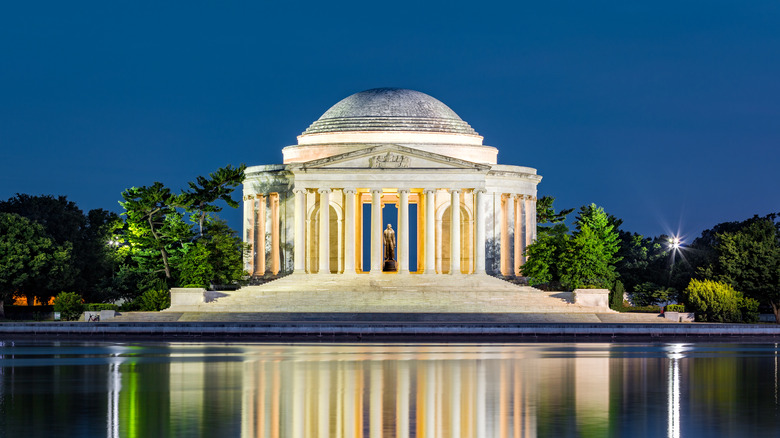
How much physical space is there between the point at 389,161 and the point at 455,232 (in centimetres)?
795

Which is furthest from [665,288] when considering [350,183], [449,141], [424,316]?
[424,316]

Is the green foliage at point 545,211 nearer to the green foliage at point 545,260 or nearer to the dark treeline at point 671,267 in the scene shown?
the dark treeline at point 671,267

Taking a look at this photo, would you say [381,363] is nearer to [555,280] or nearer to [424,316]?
[424,316]

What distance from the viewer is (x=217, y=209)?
10388cm

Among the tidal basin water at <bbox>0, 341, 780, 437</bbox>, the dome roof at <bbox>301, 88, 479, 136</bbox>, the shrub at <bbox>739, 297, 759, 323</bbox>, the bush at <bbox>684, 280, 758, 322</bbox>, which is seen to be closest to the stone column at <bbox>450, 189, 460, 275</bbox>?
the dome roof at <bbox>301, 88, 479, 136</bbox>

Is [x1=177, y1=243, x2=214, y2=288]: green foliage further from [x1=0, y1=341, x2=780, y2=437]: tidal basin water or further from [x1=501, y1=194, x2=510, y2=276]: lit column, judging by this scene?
[x1=0, y1=341, x2=780, y2=437]: tidal basin water

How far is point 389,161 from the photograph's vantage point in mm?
101500

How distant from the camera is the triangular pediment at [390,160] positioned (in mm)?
100812

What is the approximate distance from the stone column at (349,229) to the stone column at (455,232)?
807cm

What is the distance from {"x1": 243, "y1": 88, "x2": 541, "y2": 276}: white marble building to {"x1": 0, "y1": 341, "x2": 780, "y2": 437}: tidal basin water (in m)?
50.6

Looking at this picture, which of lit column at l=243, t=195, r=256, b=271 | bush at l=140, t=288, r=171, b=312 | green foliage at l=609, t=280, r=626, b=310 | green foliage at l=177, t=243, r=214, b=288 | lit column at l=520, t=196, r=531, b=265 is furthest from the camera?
lit column at l=520, t=196, r=531, b=265

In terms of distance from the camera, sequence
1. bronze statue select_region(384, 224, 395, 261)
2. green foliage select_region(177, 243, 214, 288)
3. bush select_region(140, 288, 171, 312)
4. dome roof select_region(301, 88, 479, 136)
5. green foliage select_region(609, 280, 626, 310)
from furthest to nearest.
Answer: dome roof select_region(301, 88, 479, 136), bronze statue select_region(384, 224, 395, 261), green foliage select_region(177, 243, 214, 288), green foliage select_region(609, 280, 626, 310), bush select_region(140, 288, 171, 312)

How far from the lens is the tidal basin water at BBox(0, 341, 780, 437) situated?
2733cm

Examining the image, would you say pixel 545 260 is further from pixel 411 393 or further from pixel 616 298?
pixel 411 393
